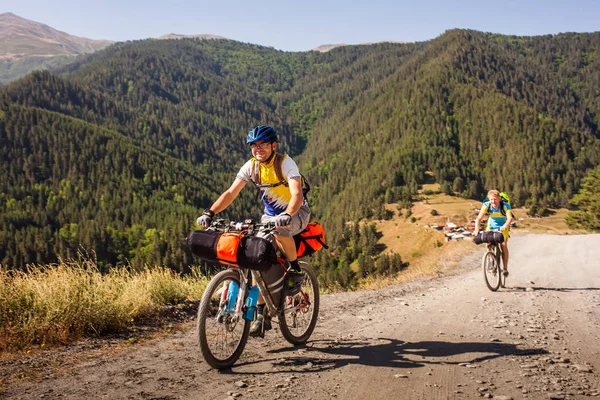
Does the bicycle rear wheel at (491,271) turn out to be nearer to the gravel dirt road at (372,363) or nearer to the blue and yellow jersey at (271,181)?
the gravel dirt road at (372,363)

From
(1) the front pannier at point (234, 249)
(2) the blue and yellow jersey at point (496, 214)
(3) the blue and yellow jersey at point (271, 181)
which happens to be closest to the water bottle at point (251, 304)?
(1) the front pannier at point (234, 249)

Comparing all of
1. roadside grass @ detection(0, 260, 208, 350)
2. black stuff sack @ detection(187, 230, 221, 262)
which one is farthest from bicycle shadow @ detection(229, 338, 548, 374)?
roadside grass @ detection(0, 260, 208, 350)

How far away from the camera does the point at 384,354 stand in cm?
557

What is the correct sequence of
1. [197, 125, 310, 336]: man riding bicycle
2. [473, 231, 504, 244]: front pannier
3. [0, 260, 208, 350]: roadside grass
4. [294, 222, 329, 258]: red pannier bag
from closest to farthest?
[197, 125, 310, 336]: man riding bicycle < [0, 260, 208, 350]: roadside grass < [294, 222, 329, 258]: red pannier bag < [473, 231, 504, 244]: front pannier

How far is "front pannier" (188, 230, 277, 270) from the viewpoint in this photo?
4777 mm

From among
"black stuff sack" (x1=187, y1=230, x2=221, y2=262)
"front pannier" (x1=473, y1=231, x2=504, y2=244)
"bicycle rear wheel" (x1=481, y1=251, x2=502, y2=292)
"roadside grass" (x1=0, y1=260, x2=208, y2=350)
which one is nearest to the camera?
"black stuff sack" (x1=187, y1=230, x2=221, y2=262)

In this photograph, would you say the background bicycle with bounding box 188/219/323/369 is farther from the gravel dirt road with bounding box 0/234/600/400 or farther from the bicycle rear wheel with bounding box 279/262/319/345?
the gravel dirt road with bounding box 0/234/600/400

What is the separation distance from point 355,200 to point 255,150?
170m

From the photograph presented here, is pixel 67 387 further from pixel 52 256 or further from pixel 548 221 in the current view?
pixel 52 256

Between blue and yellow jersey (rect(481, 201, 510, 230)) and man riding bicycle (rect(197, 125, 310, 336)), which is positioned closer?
man riding bicycle (rect(197, 125, 310, 336))

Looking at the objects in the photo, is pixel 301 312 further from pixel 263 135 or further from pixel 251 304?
pixel 263 135

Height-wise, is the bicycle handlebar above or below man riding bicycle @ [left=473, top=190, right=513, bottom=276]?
above

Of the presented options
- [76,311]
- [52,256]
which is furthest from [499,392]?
[52,256]

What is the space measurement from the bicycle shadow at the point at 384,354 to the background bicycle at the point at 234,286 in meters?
0.40
